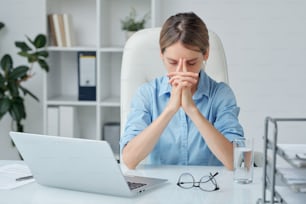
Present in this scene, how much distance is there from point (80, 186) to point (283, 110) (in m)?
2.34

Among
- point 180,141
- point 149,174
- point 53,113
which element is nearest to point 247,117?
point 53,113

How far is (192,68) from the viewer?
2031mm

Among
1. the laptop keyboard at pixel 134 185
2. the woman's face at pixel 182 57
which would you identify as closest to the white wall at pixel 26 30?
the woman's face at pixel 182 57

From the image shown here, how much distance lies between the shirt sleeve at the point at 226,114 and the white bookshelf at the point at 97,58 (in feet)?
4.82

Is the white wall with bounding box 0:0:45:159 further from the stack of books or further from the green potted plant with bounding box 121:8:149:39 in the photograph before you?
the green potted plant with bounding box 121:8:149:39

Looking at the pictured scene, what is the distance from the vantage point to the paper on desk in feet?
5.50

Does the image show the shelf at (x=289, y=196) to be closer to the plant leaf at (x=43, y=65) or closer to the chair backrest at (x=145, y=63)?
the chair backrest at (x=145, y=63)

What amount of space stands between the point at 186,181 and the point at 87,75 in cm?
204

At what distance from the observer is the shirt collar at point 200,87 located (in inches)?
84.3

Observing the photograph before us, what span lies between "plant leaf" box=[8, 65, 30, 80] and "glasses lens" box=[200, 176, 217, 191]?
2.12m

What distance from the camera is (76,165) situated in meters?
1.53

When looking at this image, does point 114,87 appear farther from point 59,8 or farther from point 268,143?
point 268,143

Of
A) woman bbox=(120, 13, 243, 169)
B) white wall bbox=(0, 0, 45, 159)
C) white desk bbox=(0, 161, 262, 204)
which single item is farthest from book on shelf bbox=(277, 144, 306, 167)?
white wall bbox=(0, 0, 45, 159)

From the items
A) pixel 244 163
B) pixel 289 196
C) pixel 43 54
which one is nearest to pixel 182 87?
pixel 244 163
